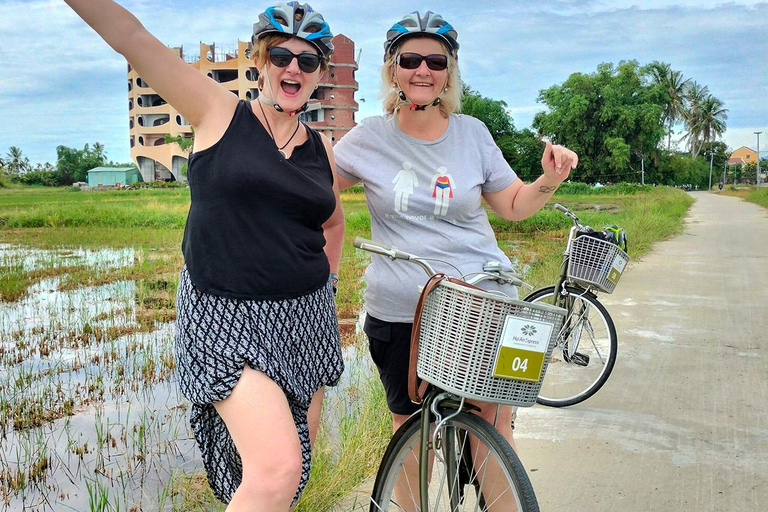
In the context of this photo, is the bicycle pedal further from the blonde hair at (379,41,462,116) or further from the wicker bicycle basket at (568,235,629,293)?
the blonde hair at (379,41,462,116)

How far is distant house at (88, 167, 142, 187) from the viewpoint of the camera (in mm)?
75062

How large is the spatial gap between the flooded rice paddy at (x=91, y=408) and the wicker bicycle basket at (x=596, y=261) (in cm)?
178

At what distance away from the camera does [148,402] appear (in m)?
5.23

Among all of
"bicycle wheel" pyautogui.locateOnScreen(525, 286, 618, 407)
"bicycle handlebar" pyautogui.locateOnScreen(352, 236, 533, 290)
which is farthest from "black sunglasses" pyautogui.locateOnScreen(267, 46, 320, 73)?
"bicycle wheel" pyautogui.locateOnScreen(525, 286, 618, 407)

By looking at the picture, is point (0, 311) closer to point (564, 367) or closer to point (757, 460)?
point (564, 367)

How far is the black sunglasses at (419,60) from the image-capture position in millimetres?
2301

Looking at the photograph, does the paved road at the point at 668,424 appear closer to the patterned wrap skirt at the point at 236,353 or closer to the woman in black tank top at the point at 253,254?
the patterned wrap skirt at the point at 236,353

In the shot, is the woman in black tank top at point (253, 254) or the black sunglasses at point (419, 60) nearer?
the woman in black tank top at point (253, 254)

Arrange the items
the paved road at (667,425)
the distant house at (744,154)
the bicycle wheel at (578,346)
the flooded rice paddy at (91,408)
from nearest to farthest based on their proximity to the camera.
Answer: the paved road at (667,425), the flooded rice paddy at (91,408), the bicycle wheel at (578,346), the distant house at (744,154)

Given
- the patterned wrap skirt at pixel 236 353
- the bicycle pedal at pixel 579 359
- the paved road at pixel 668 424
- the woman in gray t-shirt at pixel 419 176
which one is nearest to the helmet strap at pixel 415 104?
the woman in gray t-shirt at pixel 419 176

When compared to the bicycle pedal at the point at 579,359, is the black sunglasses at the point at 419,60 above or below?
above

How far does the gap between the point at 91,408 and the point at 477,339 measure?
411 centimetres

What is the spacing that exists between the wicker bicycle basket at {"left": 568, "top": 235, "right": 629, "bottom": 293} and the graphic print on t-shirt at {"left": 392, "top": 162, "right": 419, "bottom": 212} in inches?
85.7

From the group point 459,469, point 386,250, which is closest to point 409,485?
point 459,469
